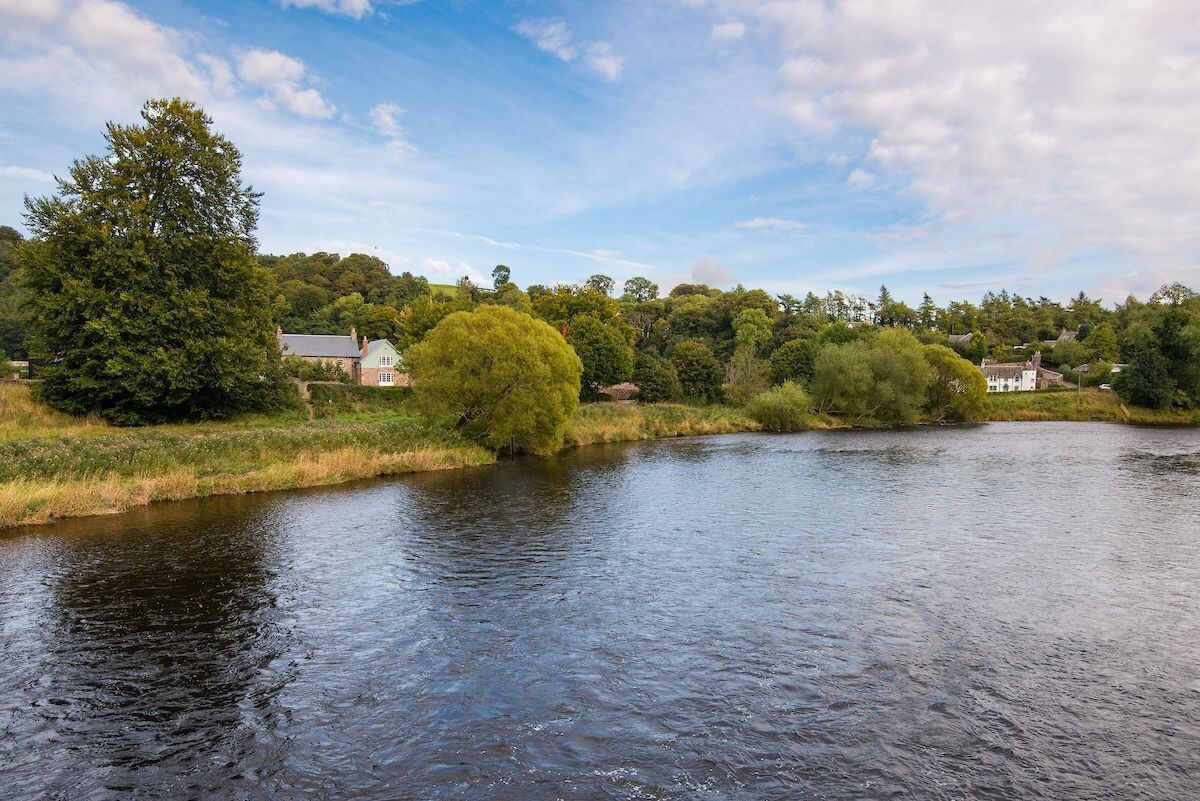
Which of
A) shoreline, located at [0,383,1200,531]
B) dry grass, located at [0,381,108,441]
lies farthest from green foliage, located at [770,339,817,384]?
dry grass, located at [0,381,108,441]

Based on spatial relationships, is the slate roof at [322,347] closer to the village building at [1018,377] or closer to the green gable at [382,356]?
the green gable at [382,356]

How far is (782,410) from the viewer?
64.6 metres

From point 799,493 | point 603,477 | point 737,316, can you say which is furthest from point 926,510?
point 737,316

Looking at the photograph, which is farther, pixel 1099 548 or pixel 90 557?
pixel 1099 548

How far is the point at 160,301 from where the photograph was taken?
34531 millimetres

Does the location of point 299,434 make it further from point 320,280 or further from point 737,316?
point 320,280

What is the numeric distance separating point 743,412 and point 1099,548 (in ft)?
160

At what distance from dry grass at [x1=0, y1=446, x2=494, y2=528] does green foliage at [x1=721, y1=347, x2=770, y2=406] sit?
43894 millimetres

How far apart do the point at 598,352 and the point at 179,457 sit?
164ft

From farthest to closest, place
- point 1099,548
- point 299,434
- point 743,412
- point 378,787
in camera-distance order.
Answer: point 743,412 < point 299,434 < point 1099,548 < point 378,787

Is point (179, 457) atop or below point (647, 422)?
atop

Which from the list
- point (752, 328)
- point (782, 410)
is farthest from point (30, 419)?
point (752, 328)

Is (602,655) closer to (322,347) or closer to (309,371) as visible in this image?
(309,371)

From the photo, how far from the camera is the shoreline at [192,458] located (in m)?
23.0
